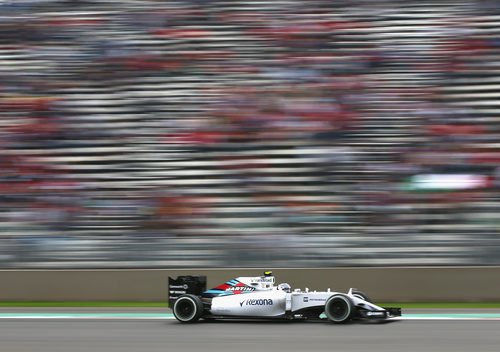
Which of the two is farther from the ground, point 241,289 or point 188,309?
point 241,289

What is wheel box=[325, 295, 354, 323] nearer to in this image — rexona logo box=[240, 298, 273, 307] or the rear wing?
rexona logo box=[240, 298, 273, 307]

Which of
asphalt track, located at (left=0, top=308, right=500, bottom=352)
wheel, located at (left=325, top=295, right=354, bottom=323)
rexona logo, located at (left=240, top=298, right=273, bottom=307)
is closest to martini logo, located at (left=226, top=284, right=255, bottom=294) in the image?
rexona logo, located at (left=240, top=298, right=273, bottom=307)

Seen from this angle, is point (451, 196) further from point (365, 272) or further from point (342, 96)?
point (342, 96)

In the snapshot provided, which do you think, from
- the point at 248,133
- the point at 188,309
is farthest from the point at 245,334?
the point at 248,133

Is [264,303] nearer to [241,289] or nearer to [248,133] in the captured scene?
[241,289]

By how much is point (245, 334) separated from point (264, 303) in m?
1.02

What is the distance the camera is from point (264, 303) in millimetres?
8773

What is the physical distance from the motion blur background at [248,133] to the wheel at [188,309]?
3117 mm

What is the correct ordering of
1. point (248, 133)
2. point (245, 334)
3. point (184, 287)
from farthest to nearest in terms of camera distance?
point (248, 133) < point (184, 287) < point (245, 334)

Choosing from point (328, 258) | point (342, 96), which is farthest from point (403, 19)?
point (328, 258)

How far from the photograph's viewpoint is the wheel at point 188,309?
29.3 feet

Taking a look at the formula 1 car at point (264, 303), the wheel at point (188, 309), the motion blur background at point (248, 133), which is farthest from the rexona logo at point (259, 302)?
the motion blur background at point (248, 133)

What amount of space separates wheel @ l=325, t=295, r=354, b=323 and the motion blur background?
11.3ft

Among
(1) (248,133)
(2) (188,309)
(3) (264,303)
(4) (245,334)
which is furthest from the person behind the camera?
(1) (248,133)
